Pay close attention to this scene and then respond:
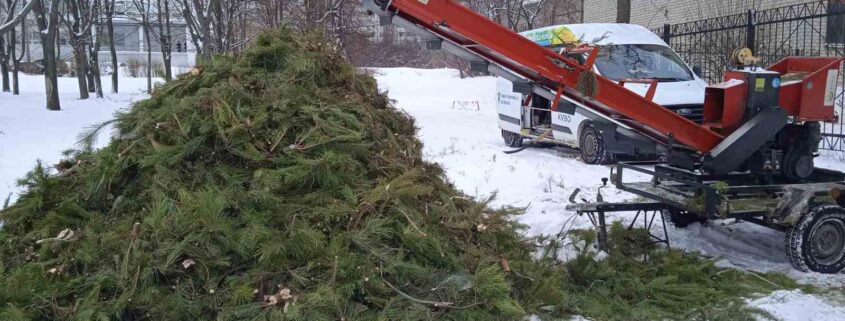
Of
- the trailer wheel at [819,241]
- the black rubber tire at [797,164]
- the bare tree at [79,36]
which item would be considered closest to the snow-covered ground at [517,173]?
the trailer wheel at [819,241]

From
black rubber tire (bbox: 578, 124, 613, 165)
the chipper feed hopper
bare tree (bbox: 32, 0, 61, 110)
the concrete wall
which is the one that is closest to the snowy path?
black rubber tire (bbox: 578, 124, 613, 165)

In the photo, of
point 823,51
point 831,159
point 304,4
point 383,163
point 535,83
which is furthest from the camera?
point 304,4

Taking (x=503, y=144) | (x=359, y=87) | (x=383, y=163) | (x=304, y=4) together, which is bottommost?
(x=503, y=144)

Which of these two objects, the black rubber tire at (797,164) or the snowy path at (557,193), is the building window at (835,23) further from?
the black rubber tire at (797,164)

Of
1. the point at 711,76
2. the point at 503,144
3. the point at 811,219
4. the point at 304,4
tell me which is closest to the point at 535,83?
the point at 811,219

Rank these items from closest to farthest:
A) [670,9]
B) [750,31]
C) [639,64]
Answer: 1. [639,64]
2. [750,31]
3. [670,9]

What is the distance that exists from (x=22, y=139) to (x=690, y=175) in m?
12.6

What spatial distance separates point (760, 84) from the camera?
6.35 meters

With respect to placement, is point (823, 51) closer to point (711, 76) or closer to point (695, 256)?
point (711, 76)

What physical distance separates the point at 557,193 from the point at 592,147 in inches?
121

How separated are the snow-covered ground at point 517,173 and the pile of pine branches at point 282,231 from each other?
50 cm

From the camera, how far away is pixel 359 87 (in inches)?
250

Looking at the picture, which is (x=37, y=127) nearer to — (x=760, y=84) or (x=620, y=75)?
(x=620, y=75)

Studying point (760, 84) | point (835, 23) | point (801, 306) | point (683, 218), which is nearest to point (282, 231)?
point (801, 306)
